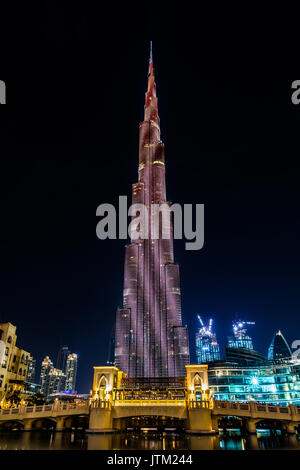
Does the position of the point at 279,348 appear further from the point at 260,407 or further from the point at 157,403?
the point at 157,403

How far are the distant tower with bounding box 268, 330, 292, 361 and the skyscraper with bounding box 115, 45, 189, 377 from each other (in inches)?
1667

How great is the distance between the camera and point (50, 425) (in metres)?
55.7

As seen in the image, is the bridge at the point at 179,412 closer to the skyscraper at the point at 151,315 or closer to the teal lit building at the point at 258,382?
the teal lit building at the point at 258,382

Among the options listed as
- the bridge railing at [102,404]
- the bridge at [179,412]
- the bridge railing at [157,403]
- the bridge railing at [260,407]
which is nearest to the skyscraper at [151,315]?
the bridge at [179,412]

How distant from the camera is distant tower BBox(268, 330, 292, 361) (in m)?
143

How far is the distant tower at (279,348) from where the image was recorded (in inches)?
5635

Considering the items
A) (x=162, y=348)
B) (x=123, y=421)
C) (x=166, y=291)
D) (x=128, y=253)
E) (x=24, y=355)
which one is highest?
(x=128, y=253)

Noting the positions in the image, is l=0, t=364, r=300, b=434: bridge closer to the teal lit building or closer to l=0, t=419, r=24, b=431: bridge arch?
l=0, t=419, r=24, b=431: bridge arch

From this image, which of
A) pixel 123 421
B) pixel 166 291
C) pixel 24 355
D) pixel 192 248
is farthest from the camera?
pixel 166 291

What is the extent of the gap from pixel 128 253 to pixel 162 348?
5651cm

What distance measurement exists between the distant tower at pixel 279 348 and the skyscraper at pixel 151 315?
42.3 m

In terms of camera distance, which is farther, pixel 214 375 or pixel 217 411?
pixel 214 375
